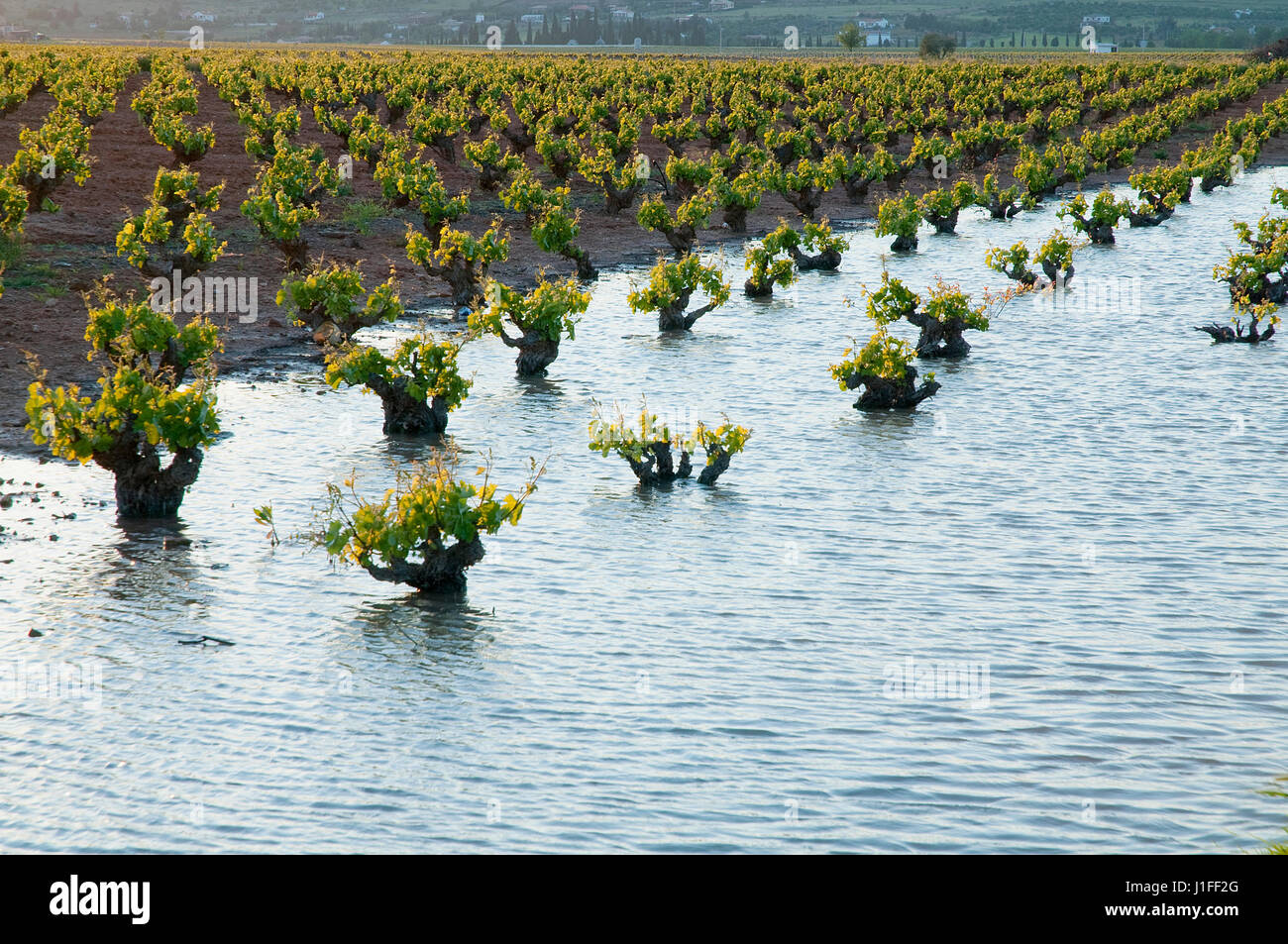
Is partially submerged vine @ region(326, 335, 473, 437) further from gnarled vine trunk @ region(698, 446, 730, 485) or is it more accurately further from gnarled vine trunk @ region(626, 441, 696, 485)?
gnarled vine trunk @ region(698, 446, 730, 485)

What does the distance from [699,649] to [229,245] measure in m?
29.7

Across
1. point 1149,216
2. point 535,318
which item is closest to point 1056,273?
point 1149,216

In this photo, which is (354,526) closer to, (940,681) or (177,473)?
(177,473)

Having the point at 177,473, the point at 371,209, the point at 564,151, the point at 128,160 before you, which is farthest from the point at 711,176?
the point at 177,473

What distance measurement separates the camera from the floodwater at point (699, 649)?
1175 cm

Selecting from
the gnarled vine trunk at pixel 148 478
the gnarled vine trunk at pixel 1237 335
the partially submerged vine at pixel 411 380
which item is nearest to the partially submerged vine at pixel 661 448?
the partially submerged vine at pixel 411 380

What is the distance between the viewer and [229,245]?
40.5 meters

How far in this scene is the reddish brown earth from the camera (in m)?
29.8

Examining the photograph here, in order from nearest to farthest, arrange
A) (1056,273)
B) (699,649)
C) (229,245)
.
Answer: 1. (699,649)
2. (229,245)
3. (1056,273)

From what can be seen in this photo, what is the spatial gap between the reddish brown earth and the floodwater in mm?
5157

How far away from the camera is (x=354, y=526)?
16.7m

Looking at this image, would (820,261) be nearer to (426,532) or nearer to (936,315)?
(936,315)

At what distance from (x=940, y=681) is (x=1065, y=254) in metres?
30.3

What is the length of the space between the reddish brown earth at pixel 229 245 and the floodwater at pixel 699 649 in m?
5.16
